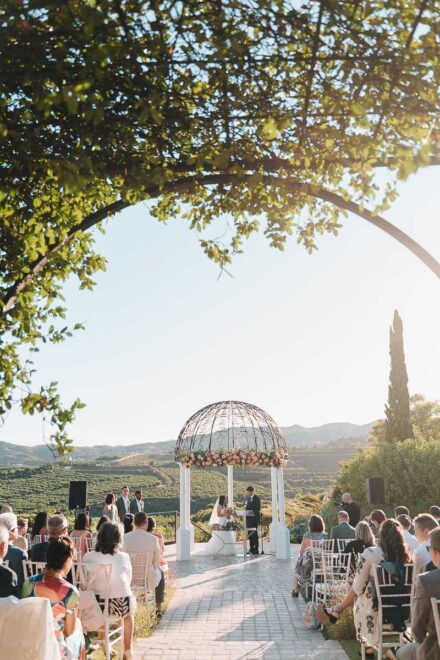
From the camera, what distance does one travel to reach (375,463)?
19172mm

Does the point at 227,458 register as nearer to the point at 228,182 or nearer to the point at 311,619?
the point at 311,619

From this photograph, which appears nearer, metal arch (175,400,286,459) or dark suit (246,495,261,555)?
dark suit (246,495,261,555)

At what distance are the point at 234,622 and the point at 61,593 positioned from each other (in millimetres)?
4522

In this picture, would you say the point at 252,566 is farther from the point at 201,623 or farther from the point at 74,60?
the point at 74,60

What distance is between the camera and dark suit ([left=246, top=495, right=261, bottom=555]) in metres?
15.0

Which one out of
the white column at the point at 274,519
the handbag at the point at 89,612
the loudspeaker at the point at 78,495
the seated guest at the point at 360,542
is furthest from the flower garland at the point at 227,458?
the handbag at the point at 89,612

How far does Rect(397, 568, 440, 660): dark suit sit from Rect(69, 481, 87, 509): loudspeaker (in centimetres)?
1197

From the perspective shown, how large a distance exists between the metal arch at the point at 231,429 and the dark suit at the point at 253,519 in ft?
4.41

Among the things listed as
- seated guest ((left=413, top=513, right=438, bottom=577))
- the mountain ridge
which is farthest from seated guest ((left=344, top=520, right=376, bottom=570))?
the mountain ridge

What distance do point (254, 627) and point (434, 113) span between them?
6.49 meters

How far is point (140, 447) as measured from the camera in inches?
4291

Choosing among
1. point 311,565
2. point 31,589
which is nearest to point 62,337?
point 31,589

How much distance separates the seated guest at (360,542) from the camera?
6750mm

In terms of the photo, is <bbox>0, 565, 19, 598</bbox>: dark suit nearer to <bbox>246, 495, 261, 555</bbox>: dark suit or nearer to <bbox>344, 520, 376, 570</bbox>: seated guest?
<bbox>344, 520, 376, 570</bbox>: seated guest
